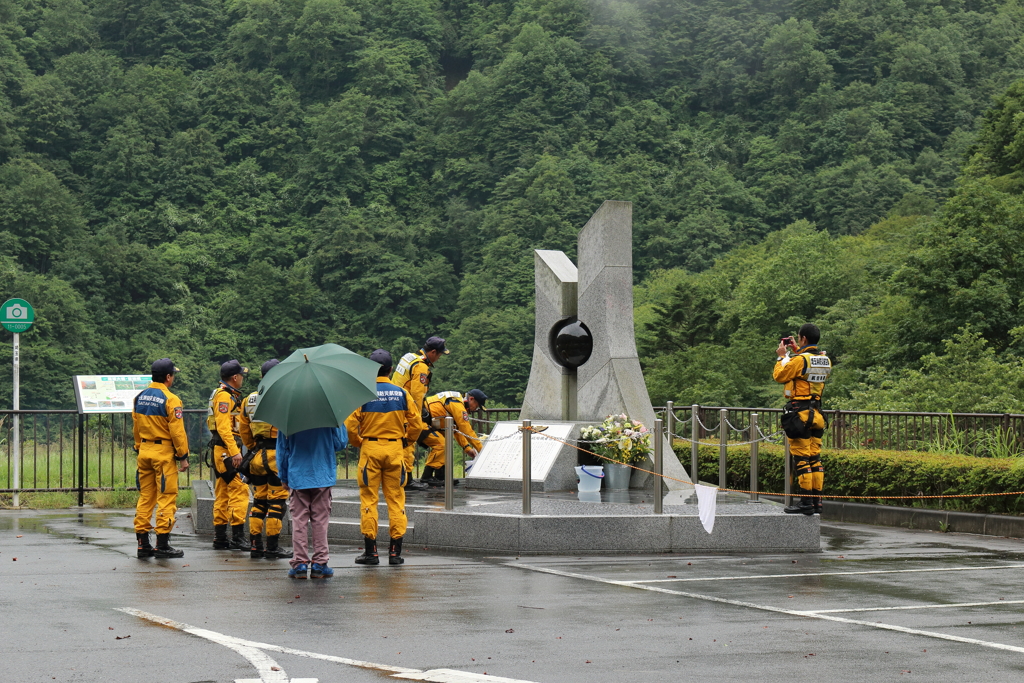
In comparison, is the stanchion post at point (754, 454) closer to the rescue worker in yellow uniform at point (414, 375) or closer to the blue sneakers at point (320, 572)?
the rescue worker in yellow uniform at point (414, 375)

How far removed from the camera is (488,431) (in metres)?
20.8

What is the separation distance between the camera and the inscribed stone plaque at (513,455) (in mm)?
16078

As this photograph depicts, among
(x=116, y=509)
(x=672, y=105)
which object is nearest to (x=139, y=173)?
(x=672, y=105)

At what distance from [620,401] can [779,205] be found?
215 feet

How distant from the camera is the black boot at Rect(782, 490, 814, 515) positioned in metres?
13.3

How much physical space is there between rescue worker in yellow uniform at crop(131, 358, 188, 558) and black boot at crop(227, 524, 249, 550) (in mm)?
771

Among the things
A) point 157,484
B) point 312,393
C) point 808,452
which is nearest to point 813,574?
→ point 808,452

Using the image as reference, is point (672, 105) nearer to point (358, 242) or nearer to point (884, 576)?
point (358, 242)

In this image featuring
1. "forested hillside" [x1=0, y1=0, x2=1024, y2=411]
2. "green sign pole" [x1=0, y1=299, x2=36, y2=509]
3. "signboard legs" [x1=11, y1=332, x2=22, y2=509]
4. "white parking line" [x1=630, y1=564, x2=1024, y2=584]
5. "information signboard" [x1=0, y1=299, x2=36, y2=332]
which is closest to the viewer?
"white parking line" [x1=630, y1=564, x2=1024, y2=584]

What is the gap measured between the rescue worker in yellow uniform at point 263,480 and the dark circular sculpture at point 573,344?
5.92m

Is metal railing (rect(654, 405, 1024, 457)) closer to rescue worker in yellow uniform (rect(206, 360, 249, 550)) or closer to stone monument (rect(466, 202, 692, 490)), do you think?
stone monument (rect(466, 202, 692, 490))

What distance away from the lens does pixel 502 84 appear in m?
86.6

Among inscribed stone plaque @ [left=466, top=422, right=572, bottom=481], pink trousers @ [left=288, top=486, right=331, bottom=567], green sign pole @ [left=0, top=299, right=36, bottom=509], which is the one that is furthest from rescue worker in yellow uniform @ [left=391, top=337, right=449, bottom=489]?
green sign pole @ [left=0, top=299, right=36, bottom=509]

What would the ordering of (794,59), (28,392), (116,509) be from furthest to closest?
(794,59), (28,392), (116,509)
